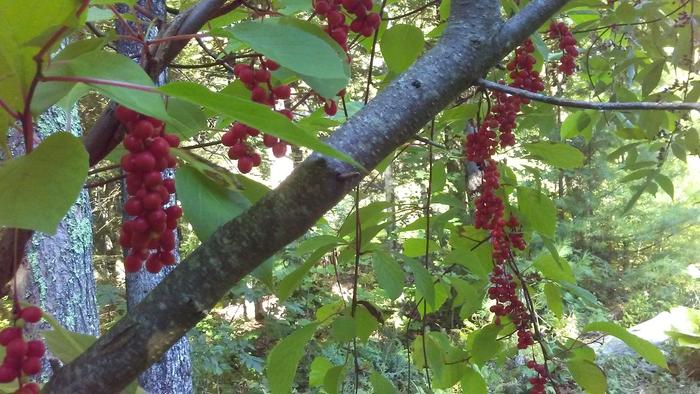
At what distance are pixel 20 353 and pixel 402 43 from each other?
60cm

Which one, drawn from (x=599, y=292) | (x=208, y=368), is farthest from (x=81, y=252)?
(x=599, y=292)

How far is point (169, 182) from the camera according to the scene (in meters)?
0.48

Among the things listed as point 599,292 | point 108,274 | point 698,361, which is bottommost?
point 698,361

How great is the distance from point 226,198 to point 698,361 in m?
7.15

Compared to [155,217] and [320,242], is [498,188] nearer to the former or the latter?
Result: [320,242]

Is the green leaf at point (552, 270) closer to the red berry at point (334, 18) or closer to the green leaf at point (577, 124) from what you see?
the green leaf at point (577, 124)

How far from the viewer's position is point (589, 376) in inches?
42.4

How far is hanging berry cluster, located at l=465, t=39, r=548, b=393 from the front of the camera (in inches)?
44.9

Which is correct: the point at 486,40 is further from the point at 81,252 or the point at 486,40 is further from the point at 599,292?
the point at 599,292

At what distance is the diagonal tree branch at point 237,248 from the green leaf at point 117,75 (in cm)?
16

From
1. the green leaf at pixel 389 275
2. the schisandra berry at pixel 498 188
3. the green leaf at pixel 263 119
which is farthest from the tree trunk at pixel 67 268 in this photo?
the green leaf at pixel 263 119

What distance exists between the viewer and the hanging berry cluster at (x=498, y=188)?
1141 millimetres

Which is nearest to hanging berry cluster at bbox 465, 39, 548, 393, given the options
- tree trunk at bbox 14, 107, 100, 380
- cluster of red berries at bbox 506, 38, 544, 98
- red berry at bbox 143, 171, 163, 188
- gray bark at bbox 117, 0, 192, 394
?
cluster of red berries at bbox 506, 38, 544, 98

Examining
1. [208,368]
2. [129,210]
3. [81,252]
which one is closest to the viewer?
[129,210]
